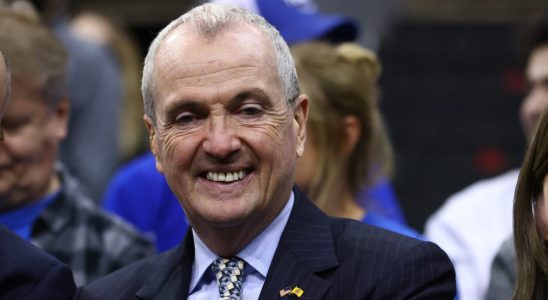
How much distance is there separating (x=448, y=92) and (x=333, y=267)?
7.10m

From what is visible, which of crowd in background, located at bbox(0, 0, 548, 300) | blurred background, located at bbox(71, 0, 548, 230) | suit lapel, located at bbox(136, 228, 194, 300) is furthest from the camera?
blurred background, located at bbox(71, 0, 548, 230)

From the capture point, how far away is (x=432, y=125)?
11.1 metres

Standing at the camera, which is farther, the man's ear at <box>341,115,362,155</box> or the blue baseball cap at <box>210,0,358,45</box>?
the blue baseball cap at <box>210,0,358,45</box>

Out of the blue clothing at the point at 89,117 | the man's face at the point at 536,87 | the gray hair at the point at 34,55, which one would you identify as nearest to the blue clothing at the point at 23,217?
the gray hair at the point at 34,55

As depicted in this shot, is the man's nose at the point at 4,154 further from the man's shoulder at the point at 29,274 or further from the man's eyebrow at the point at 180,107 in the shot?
the man's eyebrow at the point at 180,107

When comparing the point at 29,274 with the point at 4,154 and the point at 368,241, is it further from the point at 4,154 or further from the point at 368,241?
the point at 4,154

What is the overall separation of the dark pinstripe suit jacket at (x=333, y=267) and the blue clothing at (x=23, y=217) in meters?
1.22

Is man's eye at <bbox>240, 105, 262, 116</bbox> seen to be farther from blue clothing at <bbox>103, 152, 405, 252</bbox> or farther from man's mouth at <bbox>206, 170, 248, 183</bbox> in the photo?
blue clothing at <bbox>103, 152, 405, 252</bbox>

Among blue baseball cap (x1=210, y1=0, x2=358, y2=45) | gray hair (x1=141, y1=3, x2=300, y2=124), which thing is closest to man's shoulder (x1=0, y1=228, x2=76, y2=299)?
gray hair (x1=141, y1=3, x2=300, y2=124)

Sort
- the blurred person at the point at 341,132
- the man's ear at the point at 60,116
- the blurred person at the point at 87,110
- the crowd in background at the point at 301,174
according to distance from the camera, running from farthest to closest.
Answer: the blurred person at the point at 87,110
the blurred person at the point at 341,132
the man's ear at the point at 60,116
the crowd in background at the point at 301,174

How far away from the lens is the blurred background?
10672 millimetres

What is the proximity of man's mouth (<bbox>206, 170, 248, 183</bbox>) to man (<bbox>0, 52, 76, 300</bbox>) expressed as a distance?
0.56 metres

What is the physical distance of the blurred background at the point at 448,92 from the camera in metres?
10.7

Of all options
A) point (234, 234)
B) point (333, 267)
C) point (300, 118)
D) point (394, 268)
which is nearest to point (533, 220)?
point (394, 268)
